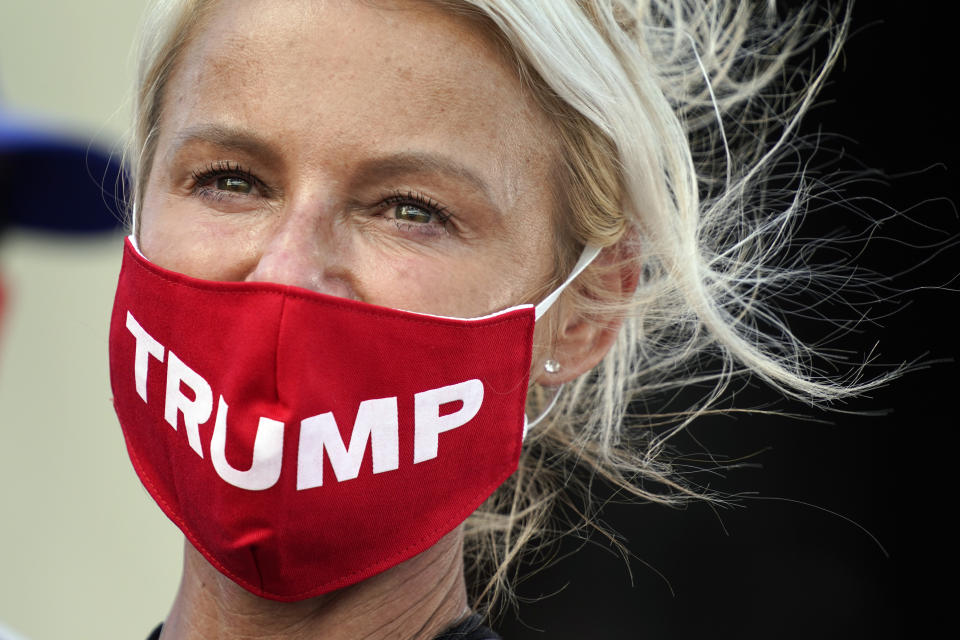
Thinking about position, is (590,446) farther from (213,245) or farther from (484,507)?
(213,245)

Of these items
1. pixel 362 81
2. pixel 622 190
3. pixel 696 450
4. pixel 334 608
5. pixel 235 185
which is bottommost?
pixel 696 450

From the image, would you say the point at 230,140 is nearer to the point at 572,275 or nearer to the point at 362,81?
the point at 362,81

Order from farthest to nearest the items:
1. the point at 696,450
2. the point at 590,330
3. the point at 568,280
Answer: the point at 696,450
the point at 590,330
the point at 568,280

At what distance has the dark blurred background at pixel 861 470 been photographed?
3.61 metres

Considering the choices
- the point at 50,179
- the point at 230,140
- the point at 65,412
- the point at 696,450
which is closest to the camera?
the point at 230,140

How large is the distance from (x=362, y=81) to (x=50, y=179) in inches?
90.7

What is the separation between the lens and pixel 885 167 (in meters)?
3.69

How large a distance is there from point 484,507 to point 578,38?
4.04 feet

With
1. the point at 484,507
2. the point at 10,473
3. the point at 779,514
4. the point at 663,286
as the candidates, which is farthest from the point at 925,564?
the point at 10,473

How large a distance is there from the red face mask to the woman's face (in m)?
0.05

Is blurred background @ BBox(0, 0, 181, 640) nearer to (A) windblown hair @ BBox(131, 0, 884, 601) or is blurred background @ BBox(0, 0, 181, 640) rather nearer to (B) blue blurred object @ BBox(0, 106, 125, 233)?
(B) blue blurred object @ BBox(0, 106, 125, 233)

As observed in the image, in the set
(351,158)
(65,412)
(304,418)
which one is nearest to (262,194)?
(351,158)

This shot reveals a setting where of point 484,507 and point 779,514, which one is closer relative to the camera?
point 484,507

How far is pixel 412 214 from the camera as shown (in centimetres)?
180
